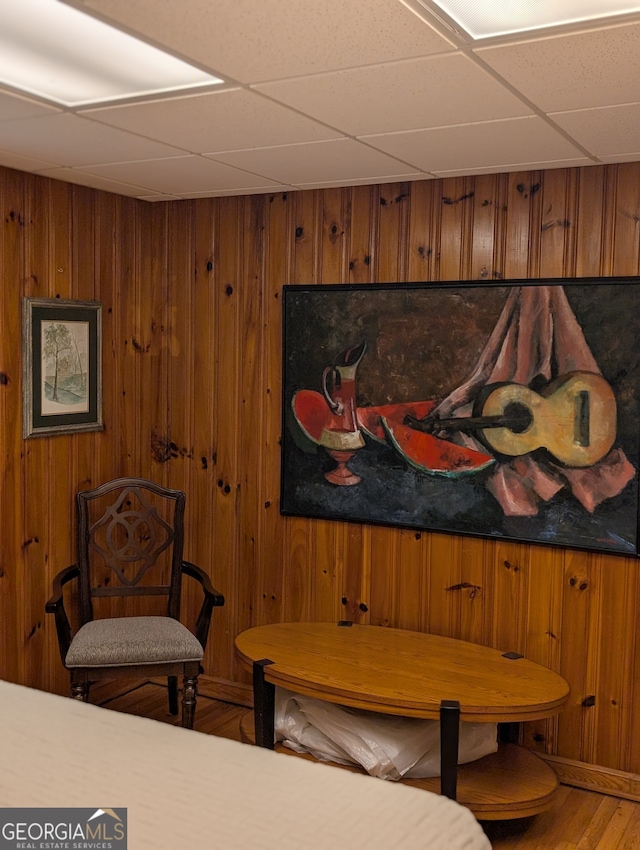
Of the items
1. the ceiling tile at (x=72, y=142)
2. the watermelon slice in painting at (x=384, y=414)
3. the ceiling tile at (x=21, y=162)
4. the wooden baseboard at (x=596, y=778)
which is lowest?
the wooden baseboard at (x=596, y=778)

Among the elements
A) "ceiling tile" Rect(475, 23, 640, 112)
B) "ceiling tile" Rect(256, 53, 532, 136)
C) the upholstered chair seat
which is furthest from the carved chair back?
"ceiling tile" Rect(475, 23, 640, 112)

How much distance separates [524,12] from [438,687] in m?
2.22

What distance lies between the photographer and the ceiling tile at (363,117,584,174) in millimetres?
2711

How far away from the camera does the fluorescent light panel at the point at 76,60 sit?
1925 mm

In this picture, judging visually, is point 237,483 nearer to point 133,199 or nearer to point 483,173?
point 133,199

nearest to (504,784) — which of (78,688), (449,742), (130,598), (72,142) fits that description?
(449,742)

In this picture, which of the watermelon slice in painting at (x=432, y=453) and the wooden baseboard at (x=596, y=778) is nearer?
the wooden baseboard at (x=596, y=778)

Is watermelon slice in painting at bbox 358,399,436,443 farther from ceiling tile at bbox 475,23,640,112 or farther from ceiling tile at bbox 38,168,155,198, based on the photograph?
ceiling tile at bbox 475,23,640,112

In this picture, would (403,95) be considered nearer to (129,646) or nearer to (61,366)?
(61,366)

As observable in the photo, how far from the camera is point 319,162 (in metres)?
3.25

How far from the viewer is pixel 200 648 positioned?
11.6 feet

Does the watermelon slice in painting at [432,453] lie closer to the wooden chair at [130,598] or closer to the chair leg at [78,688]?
the wooden chair at [130,598]

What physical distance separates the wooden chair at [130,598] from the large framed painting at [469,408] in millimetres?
622

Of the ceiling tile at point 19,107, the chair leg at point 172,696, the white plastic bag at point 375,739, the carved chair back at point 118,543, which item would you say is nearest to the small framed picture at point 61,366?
the carved chair back at point 118,543
